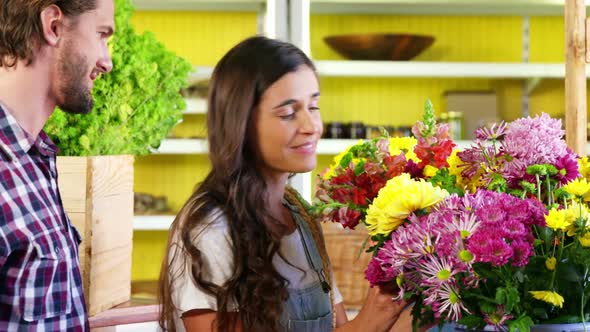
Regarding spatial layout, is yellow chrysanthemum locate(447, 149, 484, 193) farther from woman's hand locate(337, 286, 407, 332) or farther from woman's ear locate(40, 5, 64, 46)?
woman's ear locate(40, 5, 64, 46)

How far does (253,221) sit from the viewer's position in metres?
1.15

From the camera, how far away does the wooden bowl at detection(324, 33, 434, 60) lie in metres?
3.45

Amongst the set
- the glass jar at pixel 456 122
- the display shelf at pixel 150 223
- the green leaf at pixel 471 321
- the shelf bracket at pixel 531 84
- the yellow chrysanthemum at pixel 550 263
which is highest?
the shelf bracket at pixel 531 84

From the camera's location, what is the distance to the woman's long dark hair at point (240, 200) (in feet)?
3.57

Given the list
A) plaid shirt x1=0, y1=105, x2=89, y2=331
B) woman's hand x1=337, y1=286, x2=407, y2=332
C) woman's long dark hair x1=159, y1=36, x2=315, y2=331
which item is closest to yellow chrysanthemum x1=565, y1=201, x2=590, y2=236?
woman's hand x1=337, y1=286, x2=407, y2=332

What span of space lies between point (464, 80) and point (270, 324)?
2.84m

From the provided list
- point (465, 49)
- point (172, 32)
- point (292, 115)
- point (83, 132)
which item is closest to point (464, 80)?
point (465, 49)

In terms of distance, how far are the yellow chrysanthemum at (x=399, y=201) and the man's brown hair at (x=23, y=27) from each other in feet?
2.05

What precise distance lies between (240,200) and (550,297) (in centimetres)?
54

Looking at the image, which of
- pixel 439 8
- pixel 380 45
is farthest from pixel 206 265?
pixel 439 8

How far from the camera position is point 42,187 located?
1153 millimetres

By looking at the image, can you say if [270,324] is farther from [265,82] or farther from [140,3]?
[140,3]

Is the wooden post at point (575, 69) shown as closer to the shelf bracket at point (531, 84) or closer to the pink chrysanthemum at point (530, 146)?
the pink chrysanthemum at point (530, 146)

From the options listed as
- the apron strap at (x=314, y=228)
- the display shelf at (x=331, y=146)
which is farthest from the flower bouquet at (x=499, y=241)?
the display shelf at (x=331, y=146)
